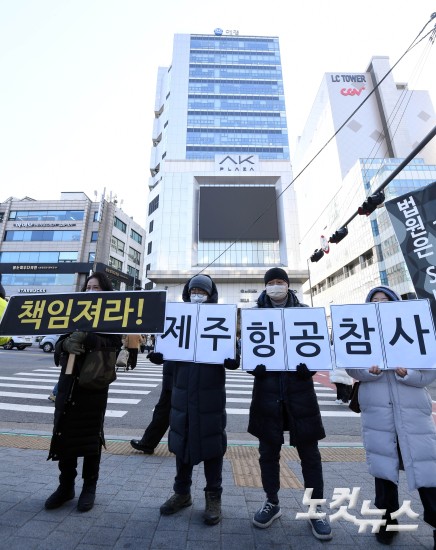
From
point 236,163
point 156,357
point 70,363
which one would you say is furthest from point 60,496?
point 236,163

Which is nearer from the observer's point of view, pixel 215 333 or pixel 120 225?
pixel 215 333

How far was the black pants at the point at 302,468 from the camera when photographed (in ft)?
7.91

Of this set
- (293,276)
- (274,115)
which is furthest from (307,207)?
(293,276)

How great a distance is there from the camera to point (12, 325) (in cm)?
285

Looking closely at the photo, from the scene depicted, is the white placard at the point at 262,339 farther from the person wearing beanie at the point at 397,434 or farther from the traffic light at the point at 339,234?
the traffic light at the point at 339,234

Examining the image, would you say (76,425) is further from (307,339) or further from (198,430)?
(307,339)

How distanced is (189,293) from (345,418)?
5584 millimetres

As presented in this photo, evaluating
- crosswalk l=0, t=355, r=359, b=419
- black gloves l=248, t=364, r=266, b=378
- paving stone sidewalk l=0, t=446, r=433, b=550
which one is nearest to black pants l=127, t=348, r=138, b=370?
crosswalk l=0, t=355, r=359, b=419

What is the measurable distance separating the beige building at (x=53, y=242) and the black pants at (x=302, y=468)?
3863 cm

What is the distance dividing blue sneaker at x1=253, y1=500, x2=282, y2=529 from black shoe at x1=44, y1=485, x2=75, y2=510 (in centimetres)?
172

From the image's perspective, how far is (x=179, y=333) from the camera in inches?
110

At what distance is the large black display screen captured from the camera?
38781mm

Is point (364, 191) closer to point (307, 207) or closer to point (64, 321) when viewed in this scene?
point (307, 207)

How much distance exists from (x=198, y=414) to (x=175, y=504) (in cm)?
81
